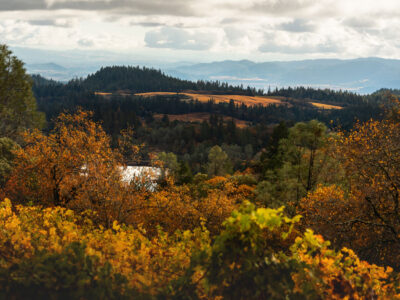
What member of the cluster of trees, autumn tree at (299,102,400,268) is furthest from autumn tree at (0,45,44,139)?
autumn tree at (299,102,400,268)

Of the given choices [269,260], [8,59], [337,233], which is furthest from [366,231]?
[8,59]

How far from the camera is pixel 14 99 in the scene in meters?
57.0

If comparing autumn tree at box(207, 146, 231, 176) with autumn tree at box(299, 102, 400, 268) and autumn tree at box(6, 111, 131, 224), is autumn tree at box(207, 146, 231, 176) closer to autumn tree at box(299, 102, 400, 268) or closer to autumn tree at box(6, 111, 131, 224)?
autumn tree at box(6, 111, 131, 224)

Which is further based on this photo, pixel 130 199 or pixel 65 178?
pixel 65 178

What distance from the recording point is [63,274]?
28.4 ft

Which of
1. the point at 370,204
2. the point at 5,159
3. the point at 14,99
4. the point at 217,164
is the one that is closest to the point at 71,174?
the point at 5,159

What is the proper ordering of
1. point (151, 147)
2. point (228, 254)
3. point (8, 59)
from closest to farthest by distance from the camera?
point (228, 254), point (8, 59), point (151, 147)

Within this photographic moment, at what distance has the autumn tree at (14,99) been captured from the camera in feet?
176

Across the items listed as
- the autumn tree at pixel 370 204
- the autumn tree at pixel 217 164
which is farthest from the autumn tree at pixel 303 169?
the autumn tree at pixel 217 164

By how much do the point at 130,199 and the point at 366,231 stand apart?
16.0 m

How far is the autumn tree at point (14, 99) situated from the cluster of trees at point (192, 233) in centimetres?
2448

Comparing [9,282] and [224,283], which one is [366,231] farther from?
[9,282]

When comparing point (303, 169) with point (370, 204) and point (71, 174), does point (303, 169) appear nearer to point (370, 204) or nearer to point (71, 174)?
point (370, 204)

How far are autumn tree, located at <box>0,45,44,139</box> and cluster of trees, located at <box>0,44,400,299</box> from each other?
24484 mm
